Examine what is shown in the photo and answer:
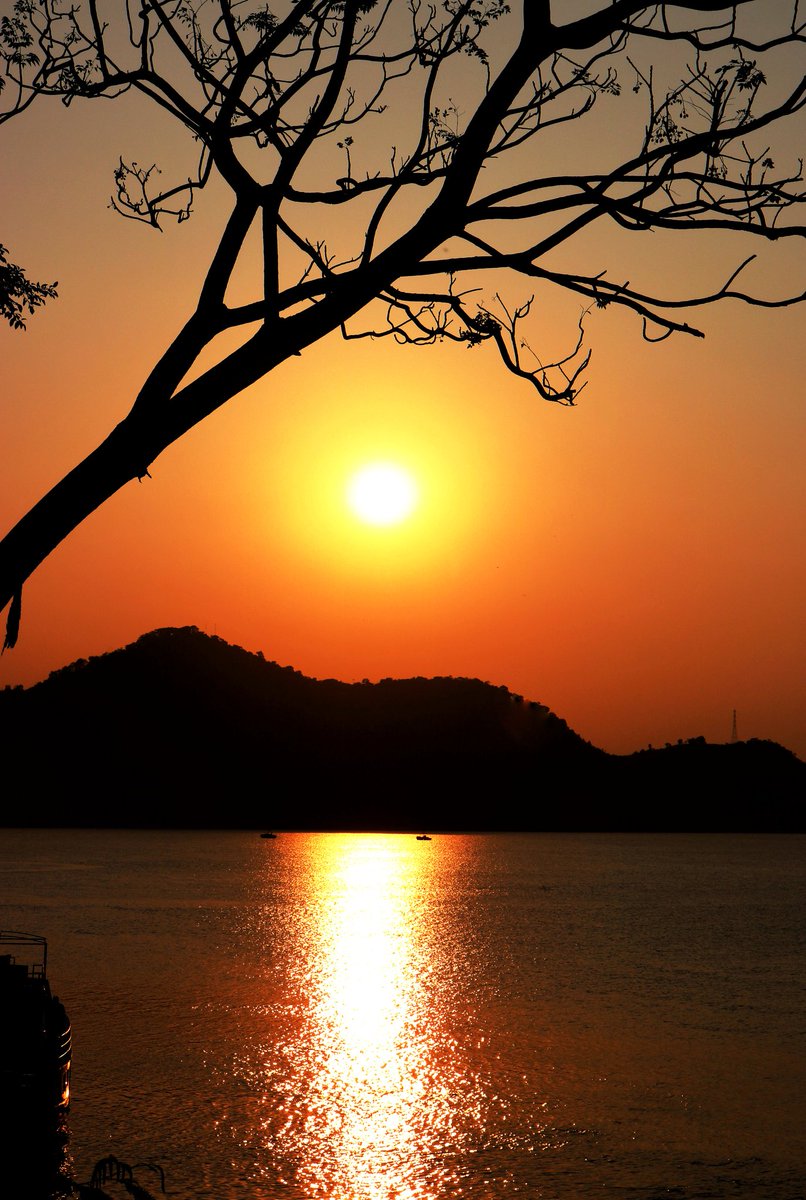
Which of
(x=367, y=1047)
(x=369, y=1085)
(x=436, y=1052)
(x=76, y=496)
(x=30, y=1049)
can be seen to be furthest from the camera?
(x=367, y=1047)

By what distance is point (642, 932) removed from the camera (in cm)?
8275

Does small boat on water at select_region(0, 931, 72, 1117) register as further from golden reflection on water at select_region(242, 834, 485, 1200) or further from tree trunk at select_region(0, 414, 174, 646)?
tree trunk at select_region(0, 414, 174, 646)

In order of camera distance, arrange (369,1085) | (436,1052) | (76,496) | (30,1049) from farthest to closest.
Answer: (436,1052) → (369,1085) → (30,1049) → (76,496)

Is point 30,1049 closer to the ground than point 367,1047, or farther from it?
farther from it

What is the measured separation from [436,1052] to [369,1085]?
5369 millimetres

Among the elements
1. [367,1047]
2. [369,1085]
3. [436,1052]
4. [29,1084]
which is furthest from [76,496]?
[367,1047]

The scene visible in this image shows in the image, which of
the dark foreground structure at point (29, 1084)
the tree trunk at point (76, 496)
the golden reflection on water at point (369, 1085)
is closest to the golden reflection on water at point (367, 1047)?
the golden reflection on water at point (369, 1085)

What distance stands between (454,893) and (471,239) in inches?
4710

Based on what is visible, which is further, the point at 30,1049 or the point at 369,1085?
the point at 369,1085

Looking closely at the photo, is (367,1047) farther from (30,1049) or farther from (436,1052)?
(30,1049)

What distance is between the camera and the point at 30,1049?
1603 centimetres

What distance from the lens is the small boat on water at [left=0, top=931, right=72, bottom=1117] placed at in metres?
15.4

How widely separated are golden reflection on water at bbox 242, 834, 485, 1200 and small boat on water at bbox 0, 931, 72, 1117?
825cm

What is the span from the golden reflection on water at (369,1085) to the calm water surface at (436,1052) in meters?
0.10
